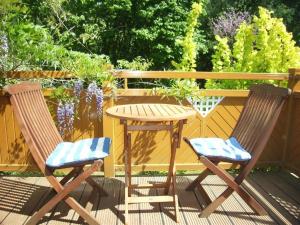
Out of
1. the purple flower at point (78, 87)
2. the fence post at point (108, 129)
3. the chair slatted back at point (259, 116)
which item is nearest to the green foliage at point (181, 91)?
the fence post at point (108, 129)

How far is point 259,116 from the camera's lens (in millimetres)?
3021

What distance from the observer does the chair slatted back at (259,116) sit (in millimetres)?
2771

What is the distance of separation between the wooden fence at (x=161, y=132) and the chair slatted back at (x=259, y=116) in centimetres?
56

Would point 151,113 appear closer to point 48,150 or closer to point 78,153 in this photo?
point 78,153

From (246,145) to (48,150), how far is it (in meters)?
1.79

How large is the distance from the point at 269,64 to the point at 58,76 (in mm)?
3089

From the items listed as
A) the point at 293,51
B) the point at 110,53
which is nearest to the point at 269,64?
the point at 293,51

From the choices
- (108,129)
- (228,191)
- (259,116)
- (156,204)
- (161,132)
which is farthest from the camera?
(161,132)

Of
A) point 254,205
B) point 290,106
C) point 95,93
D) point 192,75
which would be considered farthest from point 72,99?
point 290,106

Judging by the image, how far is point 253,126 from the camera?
3070mm

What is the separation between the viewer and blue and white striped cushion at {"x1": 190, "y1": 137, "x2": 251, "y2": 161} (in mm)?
2814

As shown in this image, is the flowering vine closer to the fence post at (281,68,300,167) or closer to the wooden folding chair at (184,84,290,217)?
the wooden folding chair at (184,84,290,217)

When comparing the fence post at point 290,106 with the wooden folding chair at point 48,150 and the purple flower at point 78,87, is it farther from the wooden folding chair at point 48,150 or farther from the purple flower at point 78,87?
the purple flower at point 78,87

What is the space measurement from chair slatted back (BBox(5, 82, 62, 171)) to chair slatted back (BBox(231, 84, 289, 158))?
1798 mm
